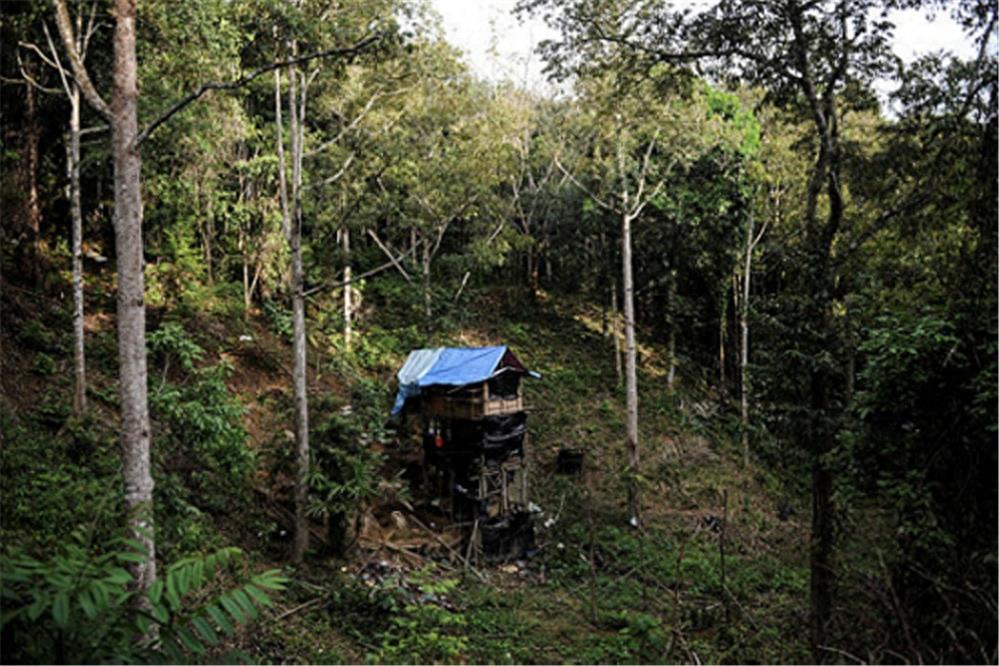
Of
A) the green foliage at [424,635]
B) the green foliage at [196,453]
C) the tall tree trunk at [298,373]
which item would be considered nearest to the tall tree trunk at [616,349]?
the green foliage at [196,453]

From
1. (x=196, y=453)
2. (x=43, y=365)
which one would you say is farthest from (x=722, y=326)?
(x=43, y=365)

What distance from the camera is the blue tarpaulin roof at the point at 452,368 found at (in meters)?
13.5

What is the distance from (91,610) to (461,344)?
19.9m

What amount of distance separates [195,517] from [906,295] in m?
8.67

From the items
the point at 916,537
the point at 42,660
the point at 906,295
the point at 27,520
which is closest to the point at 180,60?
the point at 27,520

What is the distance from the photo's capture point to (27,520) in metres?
6.88

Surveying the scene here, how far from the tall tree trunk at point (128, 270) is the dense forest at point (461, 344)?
0.02 m

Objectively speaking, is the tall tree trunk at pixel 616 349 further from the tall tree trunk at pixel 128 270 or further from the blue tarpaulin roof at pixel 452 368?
the tall tree trunk at pixel 128 270

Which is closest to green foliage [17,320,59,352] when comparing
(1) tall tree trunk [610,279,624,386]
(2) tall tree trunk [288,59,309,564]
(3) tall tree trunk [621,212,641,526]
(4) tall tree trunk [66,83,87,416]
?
(4) tall tree trunk [66,83,87,416]

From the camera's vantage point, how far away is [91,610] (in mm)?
2414

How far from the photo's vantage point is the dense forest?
5547 mm

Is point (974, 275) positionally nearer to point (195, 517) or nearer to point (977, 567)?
point (977, 567)

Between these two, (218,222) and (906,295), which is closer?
(906,295)

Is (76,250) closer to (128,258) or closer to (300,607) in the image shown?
(128,258)
